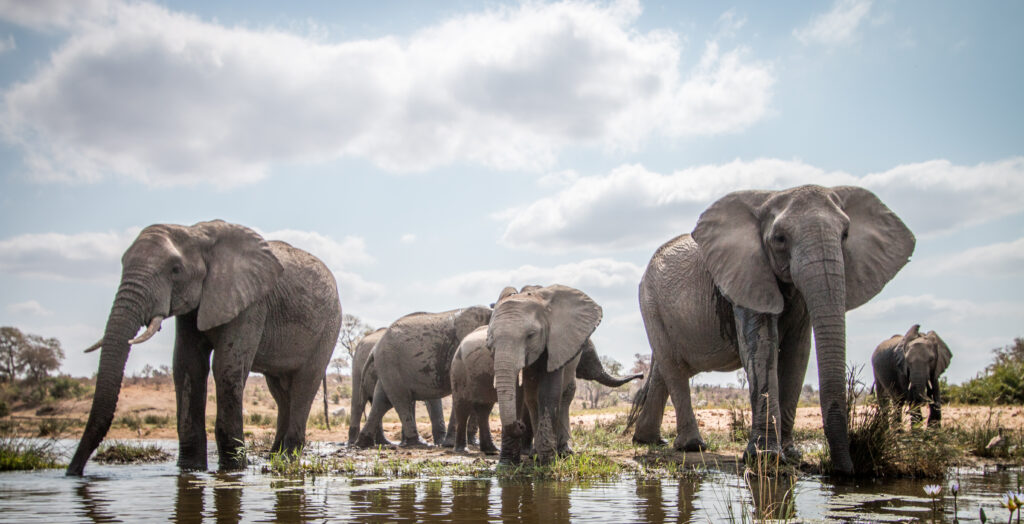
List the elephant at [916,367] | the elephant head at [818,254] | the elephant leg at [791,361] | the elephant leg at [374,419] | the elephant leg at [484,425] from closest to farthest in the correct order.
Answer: the elephant head at [818,254] < the elephant leg at [791,361] < the elephant leg at [484,425] < the elephant leg at [374,419] < the elephant at [916,367]

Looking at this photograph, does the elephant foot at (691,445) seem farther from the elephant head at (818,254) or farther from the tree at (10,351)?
the tree at (10,351)

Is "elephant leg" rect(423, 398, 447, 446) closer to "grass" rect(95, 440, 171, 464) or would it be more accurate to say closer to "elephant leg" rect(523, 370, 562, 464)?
"grass" rect(95, 440, 171, 464)

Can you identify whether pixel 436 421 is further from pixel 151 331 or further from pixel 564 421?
pixel 151 331

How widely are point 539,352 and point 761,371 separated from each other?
265 centimetres

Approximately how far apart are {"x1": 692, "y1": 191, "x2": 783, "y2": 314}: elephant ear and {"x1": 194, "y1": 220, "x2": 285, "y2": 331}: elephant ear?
5.69 m

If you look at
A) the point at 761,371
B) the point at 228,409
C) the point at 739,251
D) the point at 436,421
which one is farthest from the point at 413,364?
the point at 761,371

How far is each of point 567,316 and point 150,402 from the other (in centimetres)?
2505

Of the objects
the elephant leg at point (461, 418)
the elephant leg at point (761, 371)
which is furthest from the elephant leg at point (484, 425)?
the elephant leg at point (761, 371)

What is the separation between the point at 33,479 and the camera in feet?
30.2

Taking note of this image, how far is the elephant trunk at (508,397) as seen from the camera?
9500 mm

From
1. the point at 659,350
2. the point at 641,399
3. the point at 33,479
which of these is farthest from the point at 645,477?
the point at 33,479

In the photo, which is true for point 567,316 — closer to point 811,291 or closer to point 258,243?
point 811,291

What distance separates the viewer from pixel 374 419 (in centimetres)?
1630

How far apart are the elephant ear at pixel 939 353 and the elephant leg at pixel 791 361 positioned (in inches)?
331
